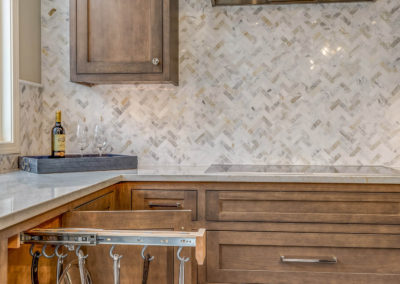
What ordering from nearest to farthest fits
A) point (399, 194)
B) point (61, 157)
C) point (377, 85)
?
point (399, 194) < point (61, 157) < point (377, 85)

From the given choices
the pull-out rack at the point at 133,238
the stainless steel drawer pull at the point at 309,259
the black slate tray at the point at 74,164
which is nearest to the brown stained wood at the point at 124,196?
the black slate tray at the point at 74,164

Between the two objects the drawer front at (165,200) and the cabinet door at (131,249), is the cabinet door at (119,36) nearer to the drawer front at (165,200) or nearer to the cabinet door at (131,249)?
the drawer front at (165,200)

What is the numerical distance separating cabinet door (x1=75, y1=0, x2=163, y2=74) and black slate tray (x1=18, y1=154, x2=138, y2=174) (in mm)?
524

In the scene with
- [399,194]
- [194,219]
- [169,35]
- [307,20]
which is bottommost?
[194,219]

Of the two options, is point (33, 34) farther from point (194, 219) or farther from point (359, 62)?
point (359, 62)

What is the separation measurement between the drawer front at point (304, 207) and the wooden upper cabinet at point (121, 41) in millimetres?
822

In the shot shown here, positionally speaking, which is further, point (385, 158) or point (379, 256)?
point (385, 158)

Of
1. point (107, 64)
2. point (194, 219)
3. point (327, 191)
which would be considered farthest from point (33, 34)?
point (327, 191)

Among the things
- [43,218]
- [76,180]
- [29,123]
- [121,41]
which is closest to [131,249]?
[43,218]

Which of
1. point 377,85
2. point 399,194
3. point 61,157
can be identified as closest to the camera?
point 399,194

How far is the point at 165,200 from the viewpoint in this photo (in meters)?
2.05

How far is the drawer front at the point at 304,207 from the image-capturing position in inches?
76.4

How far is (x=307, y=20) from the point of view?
258 centimetres

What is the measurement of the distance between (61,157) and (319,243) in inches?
56.7
